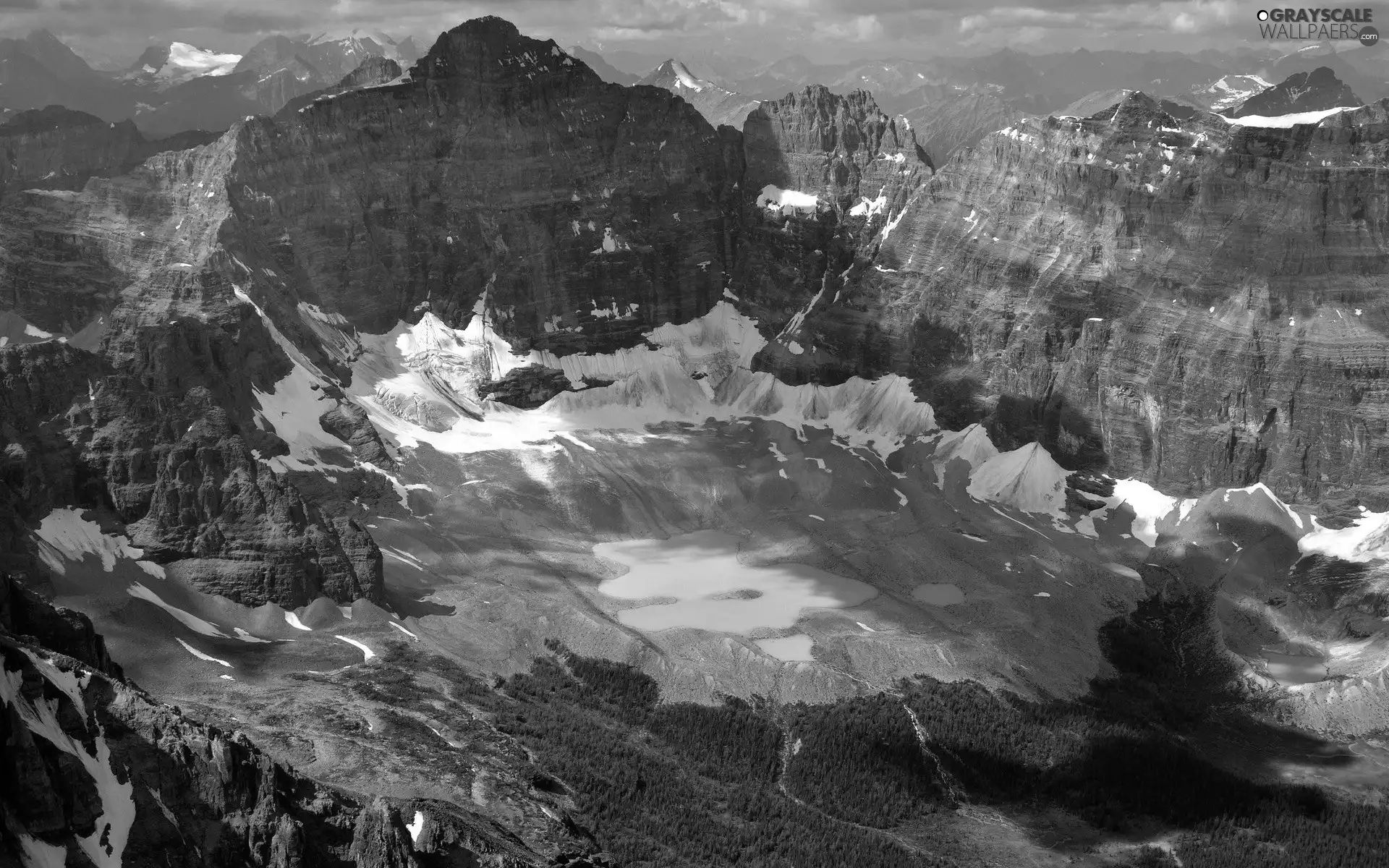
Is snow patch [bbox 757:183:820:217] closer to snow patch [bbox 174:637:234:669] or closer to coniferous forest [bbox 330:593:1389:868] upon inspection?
coniferous forest [bbox 330:593:1389:868]

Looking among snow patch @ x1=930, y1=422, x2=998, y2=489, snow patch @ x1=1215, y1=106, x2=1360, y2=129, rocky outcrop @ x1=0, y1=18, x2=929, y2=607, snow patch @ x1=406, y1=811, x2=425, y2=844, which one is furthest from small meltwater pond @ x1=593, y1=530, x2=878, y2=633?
snow patch @ x1=1215, y1=106, x2=1360, y2=129

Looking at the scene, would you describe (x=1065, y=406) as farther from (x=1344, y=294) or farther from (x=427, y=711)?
(x=427, y=711)

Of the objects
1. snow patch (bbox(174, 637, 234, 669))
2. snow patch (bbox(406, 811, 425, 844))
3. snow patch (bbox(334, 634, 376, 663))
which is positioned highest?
snow patch (bbox(406, 811, 425, 844))

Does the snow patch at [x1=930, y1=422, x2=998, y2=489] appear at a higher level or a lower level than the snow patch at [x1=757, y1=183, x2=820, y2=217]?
lower

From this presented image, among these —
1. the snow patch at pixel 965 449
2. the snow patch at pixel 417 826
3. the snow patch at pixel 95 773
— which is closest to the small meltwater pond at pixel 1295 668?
the snow patch at pixel 965 449

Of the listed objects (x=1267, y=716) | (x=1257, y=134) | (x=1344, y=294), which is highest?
(x=1257, y=134)

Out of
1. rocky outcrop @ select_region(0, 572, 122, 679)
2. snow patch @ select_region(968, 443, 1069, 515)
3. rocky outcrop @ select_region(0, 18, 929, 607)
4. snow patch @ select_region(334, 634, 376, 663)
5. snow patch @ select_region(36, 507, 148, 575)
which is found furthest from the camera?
snow patch @ select_region(968, 443, 1069, 515)

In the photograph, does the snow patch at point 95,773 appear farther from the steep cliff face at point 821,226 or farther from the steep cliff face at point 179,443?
the steep cliff face at point 821,226

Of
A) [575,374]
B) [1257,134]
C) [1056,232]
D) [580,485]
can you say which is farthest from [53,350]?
[1257,134]
